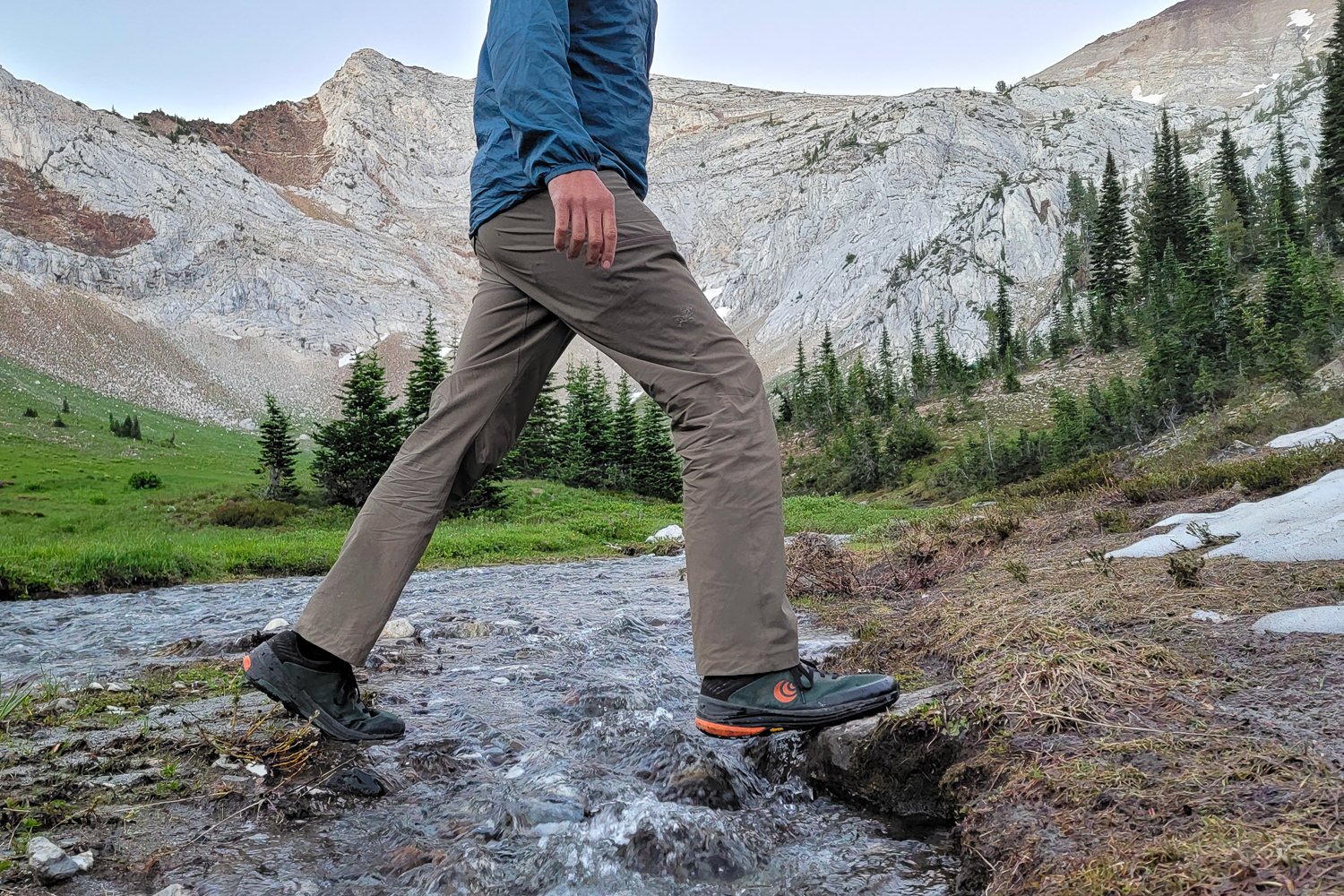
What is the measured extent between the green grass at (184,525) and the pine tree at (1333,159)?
50684 millimetres

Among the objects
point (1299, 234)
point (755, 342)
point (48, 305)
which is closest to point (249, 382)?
point (48, 305)

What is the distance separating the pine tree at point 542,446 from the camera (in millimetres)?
38500

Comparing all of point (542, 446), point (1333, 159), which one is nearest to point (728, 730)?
point (542, 446)

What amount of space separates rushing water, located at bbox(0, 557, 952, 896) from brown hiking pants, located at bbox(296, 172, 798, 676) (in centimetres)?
55

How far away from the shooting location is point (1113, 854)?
1712 mm

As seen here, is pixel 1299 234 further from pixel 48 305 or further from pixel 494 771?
pixel 48 305

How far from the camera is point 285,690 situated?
9.52 ft

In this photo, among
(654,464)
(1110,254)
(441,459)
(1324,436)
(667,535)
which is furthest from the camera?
(1110,254)

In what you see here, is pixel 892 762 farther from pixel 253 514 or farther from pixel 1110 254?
pixel 1110 254

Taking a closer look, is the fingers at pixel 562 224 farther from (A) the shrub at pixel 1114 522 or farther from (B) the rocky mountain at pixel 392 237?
(B) the rocky mountain at pixel 392 237

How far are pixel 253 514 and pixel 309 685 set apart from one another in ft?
71.7

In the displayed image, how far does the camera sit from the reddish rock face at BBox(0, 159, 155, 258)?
119m

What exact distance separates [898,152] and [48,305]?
153967 millimetres

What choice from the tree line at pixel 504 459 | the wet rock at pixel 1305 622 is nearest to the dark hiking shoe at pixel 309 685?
the wet rock at pixel 1305 622
